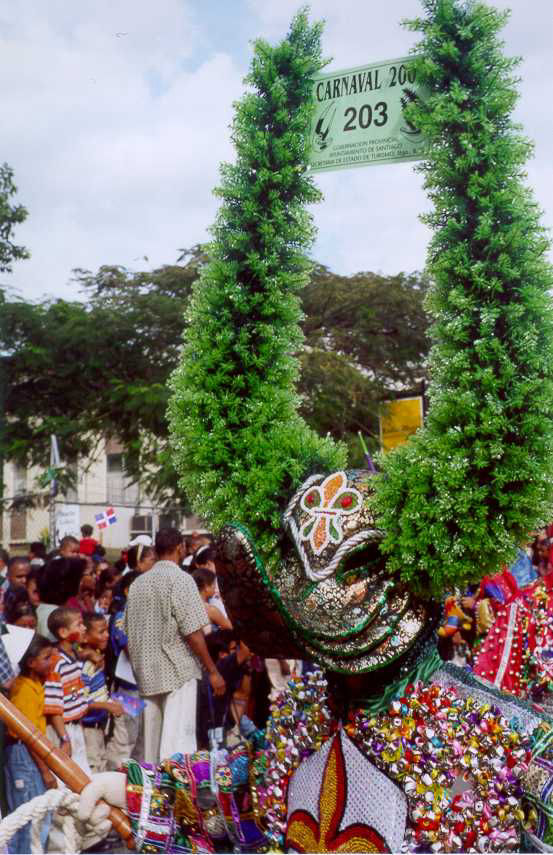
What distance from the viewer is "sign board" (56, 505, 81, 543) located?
9.09 metres

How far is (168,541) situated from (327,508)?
3.23 meters

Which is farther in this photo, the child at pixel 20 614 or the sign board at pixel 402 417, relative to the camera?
the child at pixel 20 614

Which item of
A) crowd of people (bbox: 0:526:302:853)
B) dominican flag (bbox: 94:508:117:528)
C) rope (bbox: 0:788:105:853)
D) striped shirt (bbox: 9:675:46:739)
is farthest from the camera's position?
dominican flag (bbox: 94:508:117:528)

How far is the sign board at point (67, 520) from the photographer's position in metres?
9.09

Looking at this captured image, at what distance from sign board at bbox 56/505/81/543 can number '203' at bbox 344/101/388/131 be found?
7.25 meters

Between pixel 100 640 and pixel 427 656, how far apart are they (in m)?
3.89

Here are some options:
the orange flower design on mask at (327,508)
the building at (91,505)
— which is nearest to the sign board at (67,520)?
the building at (91,505)

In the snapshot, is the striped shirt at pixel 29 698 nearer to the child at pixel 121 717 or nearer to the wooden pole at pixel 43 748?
the child at pixel 121 717

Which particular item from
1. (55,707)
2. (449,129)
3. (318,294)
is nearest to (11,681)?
(55,707)

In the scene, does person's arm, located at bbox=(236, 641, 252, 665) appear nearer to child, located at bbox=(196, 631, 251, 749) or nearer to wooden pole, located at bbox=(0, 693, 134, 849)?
child, located at bbox=(196, 631, 251, 749)

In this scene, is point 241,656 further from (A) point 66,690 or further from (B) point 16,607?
(B) point 16,607

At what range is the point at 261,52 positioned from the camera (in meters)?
2.34

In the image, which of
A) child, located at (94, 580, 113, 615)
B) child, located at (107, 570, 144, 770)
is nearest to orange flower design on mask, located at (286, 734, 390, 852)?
child, located at (107, 570, 144, 770)

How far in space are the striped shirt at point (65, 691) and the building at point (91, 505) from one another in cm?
295
